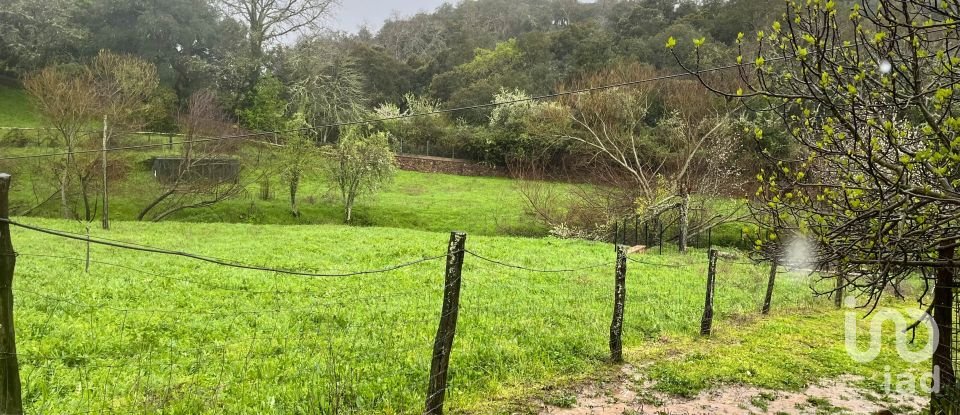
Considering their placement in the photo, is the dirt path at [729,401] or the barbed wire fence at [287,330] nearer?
the barbed wire fence at [287,330]

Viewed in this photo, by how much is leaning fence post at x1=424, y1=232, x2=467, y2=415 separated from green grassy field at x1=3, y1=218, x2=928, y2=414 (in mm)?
330

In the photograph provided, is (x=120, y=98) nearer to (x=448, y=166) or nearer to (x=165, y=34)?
(x=165, y=34)

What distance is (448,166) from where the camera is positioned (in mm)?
37031

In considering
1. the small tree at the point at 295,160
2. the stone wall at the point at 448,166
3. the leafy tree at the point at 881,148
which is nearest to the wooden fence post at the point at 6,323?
the leafy tree at the point at 881,148

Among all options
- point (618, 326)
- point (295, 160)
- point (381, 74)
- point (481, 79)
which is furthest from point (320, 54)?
point (618, 326)

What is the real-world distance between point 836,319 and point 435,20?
57150mm

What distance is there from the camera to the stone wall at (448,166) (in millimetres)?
36875

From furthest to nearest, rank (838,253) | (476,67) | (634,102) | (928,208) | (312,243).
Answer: (476,67) < (634,102) < (312,243) < (928,208) < (838,253)

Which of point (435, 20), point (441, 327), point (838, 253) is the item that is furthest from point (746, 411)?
point (435, 20)

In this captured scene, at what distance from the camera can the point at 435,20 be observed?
60.1m

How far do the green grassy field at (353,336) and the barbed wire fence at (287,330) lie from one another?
3 centimetres

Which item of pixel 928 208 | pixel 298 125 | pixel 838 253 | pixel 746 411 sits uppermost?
pixel 298 125

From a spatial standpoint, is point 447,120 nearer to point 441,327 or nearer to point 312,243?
point 312,243

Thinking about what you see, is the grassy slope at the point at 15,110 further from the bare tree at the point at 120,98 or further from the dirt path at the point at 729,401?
the dirt path at the point at 729,401
